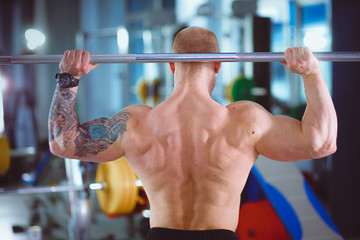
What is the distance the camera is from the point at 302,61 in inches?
55.6

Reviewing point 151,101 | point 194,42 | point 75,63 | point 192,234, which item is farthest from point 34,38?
point 192,234

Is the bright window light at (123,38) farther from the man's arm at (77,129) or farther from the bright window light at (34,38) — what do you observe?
the bright window light at (34,38)

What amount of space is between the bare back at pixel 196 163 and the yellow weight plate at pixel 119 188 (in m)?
1.51

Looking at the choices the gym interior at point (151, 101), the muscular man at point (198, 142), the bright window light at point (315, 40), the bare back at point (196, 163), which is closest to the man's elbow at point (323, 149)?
the muscular man at point (198, 142)

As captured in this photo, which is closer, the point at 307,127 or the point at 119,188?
the point at 307,127

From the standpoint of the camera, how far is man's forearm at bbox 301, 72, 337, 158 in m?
1.32

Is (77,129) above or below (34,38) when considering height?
below

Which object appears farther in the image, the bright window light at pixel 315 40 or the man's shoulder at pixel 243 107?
the bright window light at pixel 315 40

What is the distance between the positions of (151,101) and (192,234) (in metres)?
5.32

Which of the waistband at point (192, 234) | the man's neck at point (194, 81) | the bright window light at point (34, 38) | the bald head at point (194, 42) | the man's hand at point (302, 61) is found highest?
the bright window light at point (34, 38)

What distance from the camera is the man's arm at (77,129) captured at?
1.41m

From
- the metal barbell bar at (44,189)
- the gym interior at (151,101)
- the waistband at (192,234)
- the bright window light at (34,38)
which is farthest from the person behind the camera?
the bright window light at (34,38)

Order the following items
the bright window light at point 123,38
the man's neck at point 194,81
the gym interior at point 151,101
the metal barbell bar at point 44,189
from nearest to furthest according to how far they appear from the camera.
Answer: the man's neck at point 194,81, the metal barbell bar at point 44,189, the gym interior at point 151,101, the bright window light at point 123,38

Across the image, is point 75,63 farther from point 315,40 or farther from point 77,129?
point 315,40
